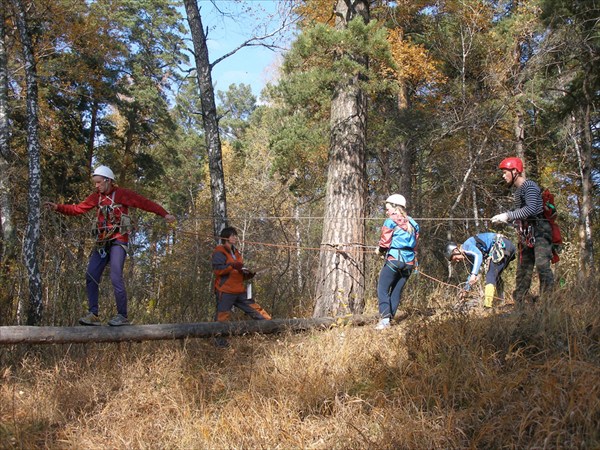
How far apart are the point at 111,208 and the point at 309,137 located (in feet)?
32.8

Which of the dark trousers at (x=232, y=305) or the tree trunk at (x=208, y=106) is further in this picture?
the tree trunk at (x=208, y=106)

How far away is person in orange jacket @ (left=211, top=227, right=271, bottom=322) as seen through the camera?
6.12 meters

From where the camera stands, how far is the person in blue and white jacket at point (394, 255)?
543 centimetres

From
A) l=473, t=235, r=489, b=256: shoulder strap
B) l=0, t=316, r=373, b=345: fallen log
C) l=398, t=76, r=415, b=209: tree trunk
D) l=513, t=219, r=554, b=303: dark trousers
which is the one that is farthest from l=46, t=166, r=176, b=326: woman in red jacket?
l=398, t=76, r=415, b=209: tree trunk

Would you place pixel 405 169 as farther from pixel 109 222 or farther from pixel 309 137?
pixel 109 222

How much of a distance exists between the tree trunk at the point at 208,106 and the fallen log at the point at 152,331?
2.75 m

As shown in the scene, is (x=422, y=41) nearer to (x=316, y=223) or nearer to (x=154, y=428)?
(x=316, y=223)

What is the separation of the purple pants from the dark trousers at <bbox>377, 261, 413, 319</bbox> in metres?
2.74

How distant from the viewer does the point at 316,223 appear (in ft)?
68.3

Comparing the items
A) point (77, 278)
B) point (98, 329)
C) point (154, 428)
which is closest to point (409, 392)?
point (154, 428)

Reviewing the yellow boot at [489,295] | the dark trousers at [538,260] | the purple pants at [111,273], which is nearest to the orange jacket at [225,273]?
the purple pants at [111,273]

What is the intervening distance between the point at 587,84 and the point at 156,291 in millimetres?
8824

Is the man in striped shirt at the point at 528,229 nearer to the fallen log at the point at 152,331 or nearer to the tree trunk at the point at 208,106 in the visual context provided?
the fallen log at the point at 152,331

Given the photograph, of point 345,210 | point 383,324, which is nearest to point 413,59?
point 345,210
